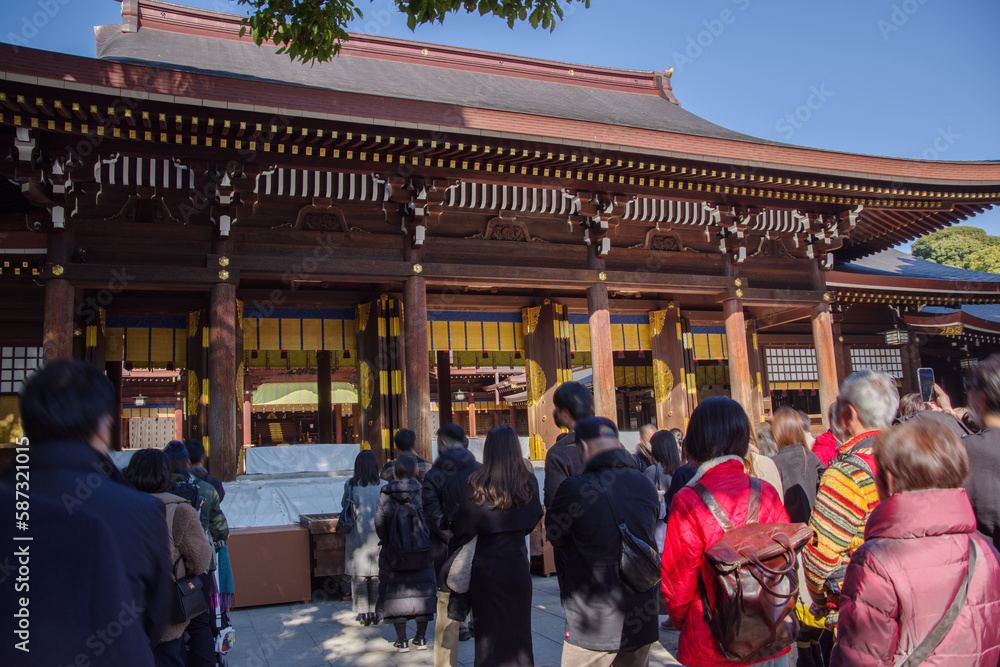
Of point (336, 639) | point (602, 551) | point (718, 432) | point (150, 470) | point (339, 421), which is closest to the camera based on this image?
point (718, 432)

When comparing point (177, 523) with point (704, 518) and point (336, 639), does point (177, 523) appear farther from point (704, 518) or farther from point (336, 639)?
point (336, 639)

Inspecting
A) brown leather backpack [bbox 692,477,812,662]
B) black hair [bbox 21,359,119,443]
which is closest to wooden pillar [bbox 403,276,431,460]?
brown leather backpack [bbox 692,477,812,662]

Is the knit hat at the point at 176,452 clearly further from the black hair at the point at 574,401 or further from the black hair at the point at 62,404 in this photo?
the black hair at the point at 62,404

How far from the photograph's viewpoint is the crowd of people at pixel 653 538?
168 cm

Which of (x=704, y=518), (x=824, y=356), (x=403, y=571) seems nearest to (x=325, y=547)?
(x=403, y=571)

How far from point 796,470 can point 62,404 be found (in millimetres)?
3851

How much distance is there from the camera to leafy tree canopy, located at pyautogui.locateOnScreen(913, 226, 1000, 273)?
1489 inches

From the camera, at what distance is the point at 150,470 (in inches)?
131

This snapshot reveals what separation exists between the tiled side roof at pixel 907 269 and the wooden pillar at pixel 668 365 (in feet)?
14.1

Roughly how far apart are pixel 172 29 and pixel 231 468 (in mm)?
9413

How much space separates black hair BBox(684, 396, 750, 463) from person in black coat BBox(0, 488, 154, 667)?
1943 millimetres

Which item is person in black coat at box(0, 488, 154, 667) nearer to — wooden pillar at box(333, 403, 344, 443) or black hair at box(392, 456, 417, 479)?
black hair at box(392, 456, 417, 479)

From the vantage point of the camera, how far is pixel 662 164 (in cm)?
945

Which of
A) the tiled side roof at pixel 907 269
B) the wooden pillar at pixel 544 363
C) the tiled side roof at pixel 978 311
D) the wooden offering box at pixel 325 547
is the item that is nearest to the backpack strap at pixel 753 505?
the wooden offering box at pixel 325 547
